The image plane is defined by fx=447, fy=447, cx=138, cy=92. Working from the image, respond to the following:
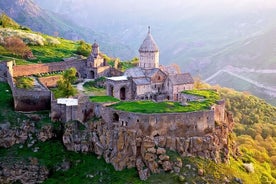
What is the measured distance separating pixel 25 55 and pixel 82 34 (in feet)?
424

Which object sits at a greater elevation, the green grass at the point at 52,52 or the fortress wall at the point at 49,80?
the green grass at the point at 52,52

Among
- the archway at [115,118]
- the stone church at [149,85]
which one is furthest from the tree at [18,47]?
the archway at [115,118]

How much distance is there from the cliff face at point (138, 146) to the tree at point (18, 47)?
94.3 feet

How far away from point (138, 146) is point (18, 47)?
35833 millimetres

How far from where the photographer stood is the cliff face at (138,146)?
39.7 meters

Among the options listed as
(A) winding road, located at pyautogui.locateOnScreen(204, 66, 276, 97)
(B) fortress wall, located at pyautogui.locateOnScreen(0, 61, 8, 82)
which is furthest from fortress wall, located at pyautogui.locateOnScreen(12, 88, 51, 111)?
(A) winding road, located at pyautogui.locateOnScreen(204, 66, 276, 97)

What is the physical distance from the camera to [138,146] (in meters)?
40.2

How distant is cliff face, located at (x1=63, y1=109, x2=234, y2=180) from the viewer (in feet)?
130

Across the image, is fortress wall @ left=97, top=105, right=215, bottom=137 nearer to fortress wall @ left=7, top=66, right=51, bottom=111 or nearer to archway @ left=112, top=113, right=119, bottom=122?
archway @ left=112, top=113, right=119, bottom=122

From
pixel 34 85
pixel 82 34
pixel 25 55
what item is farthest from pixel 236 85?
pixel 82 34

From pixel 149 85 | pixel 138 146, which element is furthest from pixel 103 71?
pixel 138 146

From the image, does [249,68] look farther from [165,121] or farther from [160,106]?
[165,121]

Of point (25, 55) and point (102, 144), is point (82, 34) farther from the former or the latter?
point (102, 144)

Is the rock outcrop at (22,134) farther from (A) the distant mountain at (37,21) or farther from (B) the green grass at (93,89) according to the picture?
(A) the distant mountain at (37,21)
